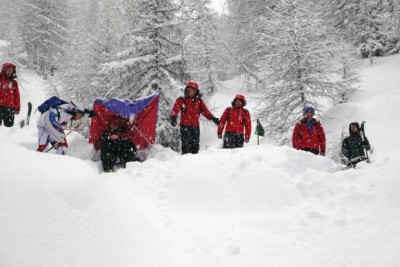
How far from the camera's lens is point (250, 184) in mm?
5820

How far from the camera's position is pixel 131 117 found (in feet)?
31.9

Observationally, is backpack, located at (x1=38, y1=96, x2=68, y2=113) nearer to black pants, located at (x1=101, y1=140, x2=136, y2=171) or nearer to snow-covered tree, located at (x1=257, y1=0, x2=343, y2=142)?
black pants, located at (x1=101, y1=140, x2=136, y2=171)

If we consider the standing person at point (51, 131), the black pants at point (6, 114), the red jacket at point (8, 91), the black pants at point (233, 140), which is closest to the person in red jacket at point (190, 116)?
the black pants at point (233, 140)

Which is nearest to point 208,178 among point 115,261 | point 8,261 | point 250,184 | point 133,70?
point 250,184

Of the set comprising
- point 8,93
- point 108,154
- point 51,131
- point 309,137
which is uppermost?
point 8,93

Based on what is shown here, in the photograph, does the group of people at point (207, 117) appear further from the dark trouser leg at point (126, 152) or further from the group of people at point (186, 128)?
the dark trouser leg at point (126, 152)

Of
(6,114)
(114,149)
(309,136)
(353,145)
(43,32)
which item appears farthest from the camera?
(43,32)

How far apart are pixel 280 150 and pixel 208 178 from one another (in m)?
1.67

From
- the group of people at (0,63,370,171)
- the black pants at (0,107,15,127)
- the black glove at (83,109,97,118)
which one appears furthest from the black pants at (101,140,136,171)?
the black pants at (0,107,15,127)

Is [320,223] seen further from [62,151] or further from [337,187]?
[62,151]

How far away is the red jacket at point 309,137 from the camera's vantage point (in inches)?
329

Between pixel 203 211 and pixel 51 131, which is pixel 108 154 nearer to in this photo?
pixel 51 131

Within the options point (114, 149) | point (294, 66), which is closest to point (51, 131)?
point (114, 149)

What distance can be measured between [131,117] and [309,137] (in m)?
4.74
